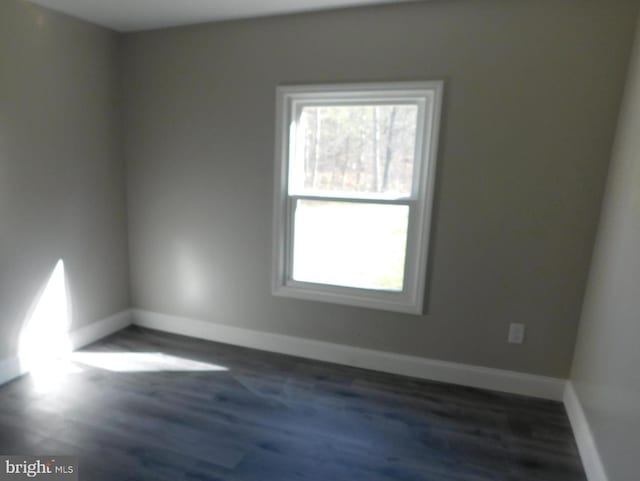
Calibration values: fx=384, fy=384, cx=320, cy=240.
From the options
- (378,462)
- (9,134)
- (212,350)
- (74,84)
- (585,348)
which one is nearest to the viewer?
(378,462)

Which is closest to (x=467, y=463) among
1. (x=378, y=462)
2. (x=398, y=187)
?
(x=378, y=462)

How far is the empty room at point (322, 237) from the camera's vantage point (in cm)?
193

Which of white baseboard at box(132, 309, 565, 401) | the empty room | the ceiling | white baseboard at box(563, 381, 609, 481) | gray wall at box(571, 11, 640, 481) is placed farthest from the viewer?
white baseboard at box(132, 309, 565, 401)

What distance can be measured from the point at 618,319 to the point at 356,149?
1.69m

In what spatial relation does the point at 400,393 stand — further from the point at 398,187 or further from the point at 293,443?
the point at 398,187

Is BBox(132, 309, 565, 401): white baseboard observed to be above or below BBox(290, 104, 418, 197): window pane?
below

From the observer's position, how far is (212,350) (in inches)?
117

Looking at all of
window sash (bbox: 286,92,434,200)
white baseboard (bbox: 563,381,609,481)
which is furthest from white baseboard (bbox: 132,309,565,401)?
window sash (bbox: 286,92,434,200)

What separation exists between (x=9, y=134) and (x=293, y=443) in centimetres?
245

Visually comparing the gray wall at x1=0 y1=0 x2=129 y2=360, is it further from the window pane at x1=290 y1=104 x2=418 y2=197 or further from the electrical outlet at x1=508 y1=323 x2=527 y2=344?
the electrical outlet at x1=508 y1=323 x2=527 y2=344

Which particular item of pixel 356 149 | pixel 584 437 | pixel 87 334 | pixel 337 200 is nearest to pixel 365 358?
pixel 337 200

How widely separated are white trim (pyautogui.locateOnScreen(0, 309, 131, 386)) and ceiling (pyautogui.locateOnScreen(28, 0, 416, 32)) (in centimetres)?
225

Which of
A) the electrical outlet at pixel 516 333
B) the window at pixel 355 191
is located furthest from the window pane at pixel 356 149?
the electrical outlet at pixel 516 333

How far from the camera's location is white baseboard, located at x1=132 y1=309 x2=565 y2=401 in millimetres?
2451
